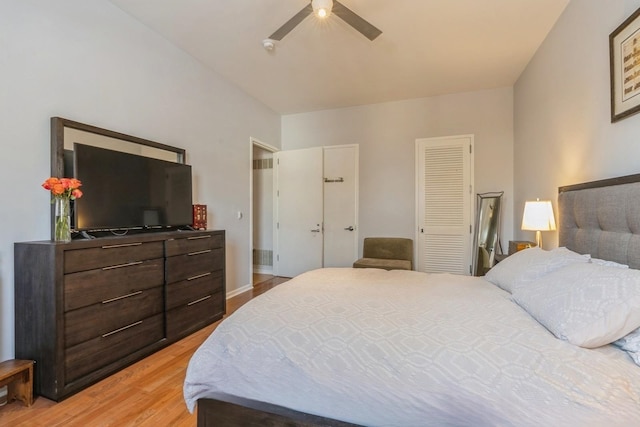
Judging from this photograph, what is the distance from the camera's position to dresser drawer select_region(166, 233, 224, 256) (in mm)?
2566

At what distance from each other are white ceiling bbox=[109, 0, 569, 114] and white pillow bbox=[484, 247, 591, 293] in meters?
2.03

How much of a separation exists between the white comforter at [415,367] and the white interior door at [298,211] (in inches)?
131

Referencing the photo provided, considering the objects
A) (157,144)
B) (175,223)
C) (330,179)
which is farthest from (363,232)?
(157,144)

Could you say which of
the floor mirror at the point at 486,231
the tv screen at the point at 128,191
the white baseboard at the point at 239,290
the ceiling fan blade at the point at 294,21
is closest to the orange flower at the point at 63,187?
the tv screen at the point at 128,191

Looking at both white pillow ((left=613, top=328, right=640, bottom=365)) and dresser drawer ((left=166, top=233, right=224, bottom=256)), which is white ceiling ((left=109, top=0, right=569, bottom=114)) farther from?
white pillow ((left=613, top=328, right=640, bottom=365))

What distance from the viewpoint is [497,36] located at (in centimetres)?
285

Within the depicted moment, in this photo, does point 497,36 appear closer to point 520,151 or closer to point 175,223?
point 520,151

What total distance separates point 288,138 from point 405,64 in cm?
238

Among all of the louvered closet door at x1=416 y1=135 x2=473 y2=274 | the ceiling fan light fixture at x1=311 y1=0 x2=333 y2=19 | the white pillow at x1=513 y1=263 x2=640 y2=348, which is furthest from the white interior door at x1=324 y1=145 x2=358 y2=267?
the white pillow at x1=513 y1=263 x2=640 y2=348

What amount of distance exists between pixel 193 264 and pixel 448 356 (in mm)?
2409

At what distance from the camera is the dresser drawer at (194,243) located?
2566mm

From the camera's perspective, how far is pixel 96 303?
6.50 feet

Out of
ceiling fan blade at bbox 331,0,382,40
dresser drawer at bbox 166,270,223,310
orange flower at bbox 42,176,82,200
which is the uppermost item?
ceiling fan blade at bbox 331,0,382,40

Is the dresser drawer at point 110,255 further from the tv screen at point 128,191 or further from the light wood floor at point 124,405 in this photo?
the light wood floor at point 124,405
